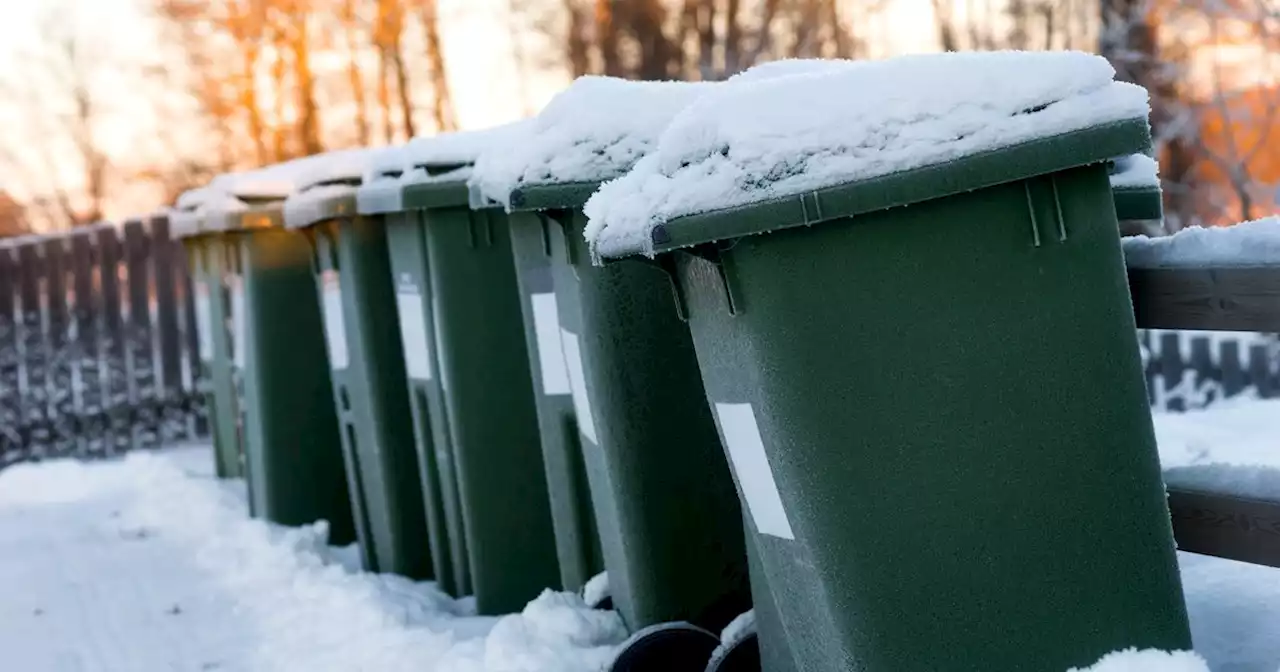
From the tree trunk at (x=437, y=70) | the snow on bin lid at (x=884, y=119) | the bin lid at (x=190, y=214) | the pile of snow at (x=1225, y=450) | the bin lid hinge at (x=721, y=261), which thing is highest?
the tree trunk at (x=437, y=70)

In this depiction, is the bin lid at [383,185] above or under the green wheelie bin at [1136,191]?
above

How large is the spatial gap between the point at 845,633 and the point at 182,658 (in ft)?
11.0

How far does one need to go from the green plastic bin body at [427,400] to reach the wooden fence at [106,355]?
6.95m

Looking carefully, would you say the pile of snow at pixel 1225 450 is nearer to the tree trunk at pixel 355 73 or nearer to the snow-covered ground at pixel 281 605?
the snow-covered ground at pixel 281 605

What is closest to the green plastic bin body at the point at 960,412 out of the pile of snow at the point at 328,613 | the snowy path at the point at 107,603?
the pile of snow at the point at 328,613

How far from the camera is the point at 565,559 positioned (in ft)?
16.0

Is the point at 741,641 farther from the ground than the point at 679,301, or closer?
closer

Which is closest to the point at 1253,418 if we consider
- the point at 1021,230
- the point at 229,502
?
the point at 1021,230

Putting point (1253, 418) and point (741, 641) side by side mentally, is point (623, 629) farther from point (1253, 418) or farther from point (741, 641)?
point (1253, 418)

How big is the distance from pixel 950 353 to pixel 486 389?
8.75 feet

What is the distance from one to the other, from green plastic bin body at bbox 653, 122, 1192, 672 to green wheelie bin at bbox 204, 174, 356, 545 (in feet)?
14.9

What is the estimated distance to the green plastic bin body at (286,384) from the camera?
7129 millimetres

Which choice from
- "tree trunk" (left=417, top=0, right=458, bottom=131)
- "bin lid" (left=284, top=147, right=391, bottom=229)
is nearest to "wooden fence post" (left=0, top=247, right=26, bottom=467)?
"bin lid" (left=284, top=147, right=391, bottom=229)

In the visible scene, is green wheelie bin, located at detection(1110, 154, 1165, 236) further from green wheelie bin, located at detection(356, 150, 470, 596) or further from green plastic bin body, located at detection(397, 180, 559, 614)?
green wheelie bin, located at detection(356, 150, 470, 596)
